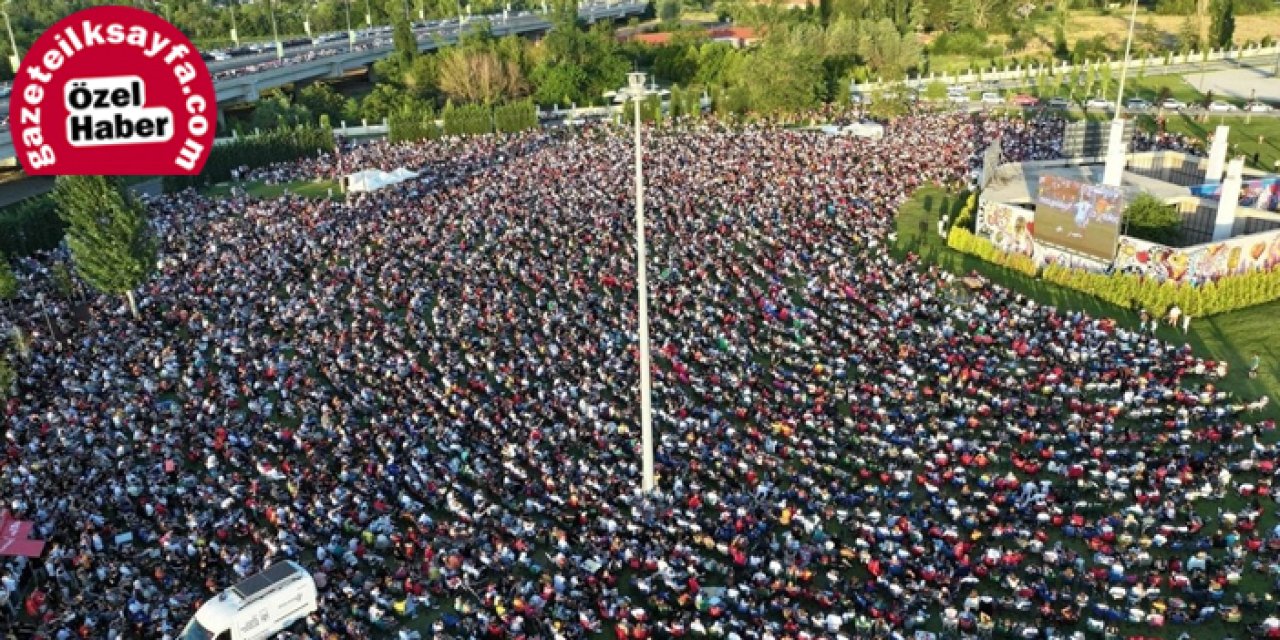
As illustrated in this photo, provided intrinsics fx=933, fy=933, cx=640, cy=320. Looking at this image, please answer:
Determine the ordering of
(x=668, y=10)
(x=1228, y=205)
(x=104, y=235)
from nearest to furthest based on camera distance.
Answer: (x=104, y=235), (x=1228, y=205), (x=668, y=10)

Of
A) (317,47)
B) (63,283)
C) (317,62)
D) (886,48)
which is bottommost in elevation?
(63,283)

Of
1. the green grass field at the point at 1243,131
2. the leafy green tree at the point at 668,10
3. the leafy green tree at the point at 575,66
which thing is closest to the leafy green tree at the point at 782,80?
the leafy green tree at the point at 575,66

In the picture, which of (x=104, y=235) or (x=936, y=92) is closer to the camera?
(x=104, y=235)

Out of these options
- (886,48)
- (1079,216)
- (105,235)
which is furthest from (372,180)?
(886,48)

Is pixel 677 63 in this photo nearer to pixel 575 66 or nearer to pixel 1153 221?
pixel 575 66

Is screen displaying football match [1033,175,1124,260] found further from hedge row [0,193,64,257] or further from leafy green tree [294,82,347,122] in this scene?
leafy green tree [294,82,347,122]

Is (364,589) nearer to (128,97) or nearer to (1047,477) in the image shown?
(128,97)

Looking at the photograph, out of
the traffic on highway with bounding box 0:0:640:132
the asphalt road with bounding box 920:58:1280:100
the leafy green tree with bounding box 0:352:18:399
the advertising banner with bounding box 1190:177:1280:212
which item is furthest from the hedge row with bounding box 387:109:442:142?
the advertising banner with bounding box 1190:177:1280:212

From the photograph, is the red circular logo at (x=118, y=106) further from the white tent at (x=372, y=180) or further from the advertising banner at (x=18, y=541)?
the white tent at (x=372, y=180)
